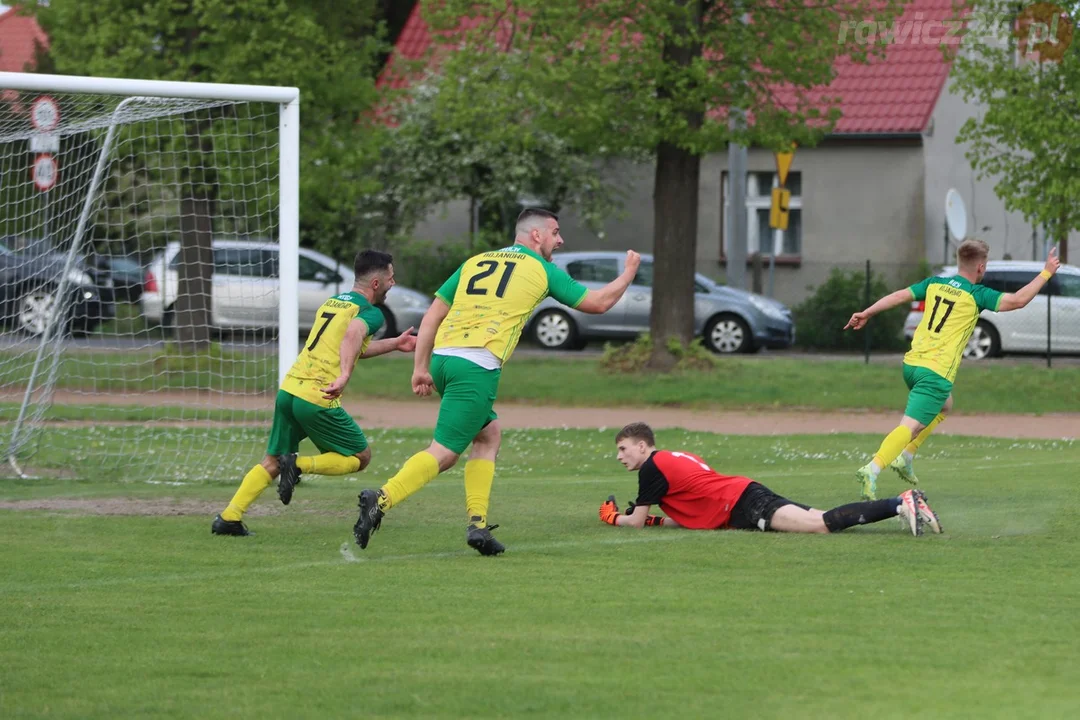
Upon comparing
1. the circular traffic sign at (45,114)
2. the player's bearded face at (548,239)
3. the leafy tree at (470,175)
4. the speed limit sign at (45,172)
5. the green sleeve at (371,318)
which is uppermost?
the leafy tree at (470,175)

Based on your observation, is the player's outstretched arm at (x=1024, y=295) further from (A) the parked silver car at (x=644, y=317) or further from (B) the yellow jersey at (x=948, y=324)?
(A) the parked silver car at (x=644, y=317)

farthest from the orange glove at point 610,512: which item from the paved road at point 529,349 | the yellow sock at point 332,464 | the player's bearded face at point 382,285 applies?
the paved road at point 529,349

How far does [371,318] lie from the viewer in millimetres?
9039

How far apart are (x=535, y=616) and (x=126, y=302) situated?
15.6 meters

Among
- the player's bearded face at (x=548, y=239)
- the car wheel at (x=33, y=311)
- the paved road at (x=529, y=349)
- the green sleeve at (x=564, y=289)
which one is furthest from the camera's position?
the paved road at (x=529, y=349)

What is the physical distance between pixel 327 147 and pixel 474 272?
14.2 meters

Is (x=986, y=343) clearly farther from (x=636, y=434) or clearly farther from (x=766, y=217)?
(x=636, y=434)

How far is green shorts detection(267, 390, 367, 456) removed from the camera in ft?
29.7

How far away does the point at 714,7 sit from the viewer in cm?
2042

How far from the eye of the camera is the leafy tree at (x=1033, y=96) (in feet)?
61.0

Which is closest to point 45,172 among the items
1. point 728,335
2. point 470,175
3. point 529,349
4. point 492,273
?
point 492,273

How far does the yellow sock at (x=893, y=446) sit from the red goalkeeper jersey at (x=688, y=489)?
137 cm

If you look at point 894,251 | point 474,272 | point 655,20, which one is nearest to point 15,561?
point 474,272

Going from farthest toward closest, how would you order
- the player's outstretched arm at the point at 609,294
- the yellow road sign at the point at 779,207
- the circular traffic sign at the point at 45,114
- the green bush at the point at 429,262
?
the green bush at the point at 429,262 → the yellow road sign at the point at 779,207 → the circular traffic sign at the point at 45,114 → the player's outstretched arm at the point at 609,294
